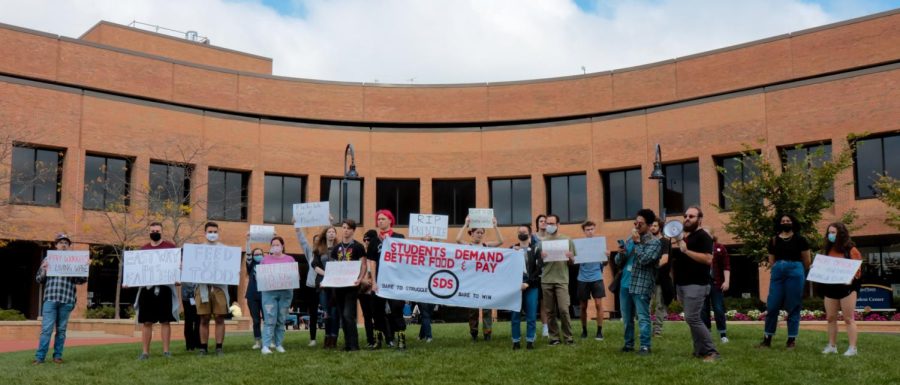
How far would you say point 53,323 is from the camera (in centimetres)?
1308

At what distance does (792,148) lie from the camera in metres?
34.1

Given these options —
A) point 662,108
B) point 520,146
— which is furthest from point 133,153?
point 662,108

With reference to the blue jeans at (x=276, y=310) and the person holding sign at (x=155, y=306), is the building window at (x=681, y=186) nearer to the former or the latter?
the blue jeans at (x=276, y=310)

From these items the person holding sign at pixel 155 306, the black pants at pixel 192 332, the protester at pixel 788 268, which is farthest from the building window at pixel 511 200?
the person holding sign at pixel 155 306

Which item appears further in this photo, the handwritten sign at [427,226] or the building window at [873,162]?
the building window at [873,162]

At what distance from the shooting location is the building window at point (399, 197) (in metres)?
41.5

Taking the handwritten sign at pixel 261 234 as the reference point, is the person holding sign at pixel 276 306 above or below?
below

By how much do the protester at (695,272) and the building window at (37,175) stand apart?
93.2ft

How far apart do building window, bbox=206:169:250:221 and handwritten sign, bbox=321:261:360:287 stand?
26065mm

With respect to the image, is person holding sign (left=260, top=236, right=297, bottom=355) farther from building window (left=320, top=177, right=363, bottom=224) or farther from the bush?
building window (left=320, top=177, right=363, bottom=224)

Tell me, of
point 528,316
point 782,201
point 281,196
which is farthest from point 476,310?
point 281,196

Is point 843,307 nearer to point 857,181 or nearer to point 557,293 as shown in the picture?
point 557,293

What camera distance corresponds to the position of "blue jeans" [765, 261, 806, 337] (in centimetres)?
1213

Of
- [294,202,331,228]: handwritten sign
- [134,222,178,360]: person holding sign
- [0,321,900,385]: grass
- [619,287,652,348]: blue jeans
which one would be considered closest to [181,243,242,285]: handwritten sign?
[134,222,178,360]: person holding sign
